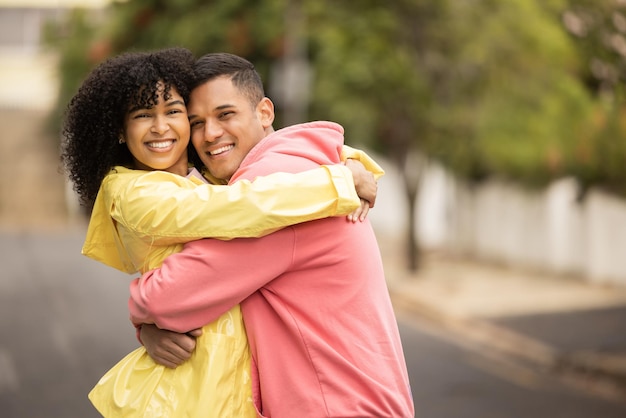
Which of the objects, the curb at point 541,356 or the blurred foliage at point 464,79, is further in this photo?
the blurred foliage at point 464,79

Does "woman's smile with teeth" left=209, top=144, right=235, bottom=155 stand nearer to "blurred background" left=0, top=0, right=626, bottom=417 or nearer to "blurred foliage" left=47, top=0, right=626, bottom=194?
"blurred background" left=0, top=0, right=626, bottom=417

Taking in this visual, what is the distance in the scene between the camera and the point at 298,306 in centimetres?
258

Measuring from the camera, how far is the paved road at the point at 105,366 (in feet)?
27.7

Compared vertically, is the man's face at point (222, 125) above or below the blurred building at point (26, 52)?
below

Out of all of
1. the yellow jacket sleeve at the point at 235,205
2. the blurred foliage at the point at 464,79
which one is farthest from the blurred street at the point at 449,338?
the yellow jacket sleeve at the point at 235,205

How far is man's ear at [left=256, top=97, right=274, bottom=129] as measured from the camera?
Answer: 290 centimetres

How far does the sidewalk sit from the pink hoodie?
23.3 feet

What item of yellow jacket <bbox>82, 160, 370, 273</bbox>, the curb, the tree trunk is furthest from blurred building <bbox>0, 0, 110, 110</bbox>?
yellow jacket <bbox>82, 160, 370, 273</bbox>

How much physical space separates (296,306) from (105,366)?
7793 millimetres

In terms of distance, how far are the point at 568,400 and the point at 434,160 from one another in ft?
43.1

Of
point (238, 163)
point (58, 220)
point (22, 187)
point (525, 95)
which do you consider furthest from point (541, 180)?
point (22, 187)

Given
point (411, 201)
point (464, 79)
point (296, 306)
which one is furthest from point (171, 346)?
point (464, 79)

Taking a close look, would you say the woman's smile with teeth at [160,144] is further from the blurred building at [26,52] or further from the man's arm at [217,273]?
the blurred building at [26,52]

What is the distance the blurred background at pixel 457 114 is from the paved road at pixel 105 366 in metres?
0.17
